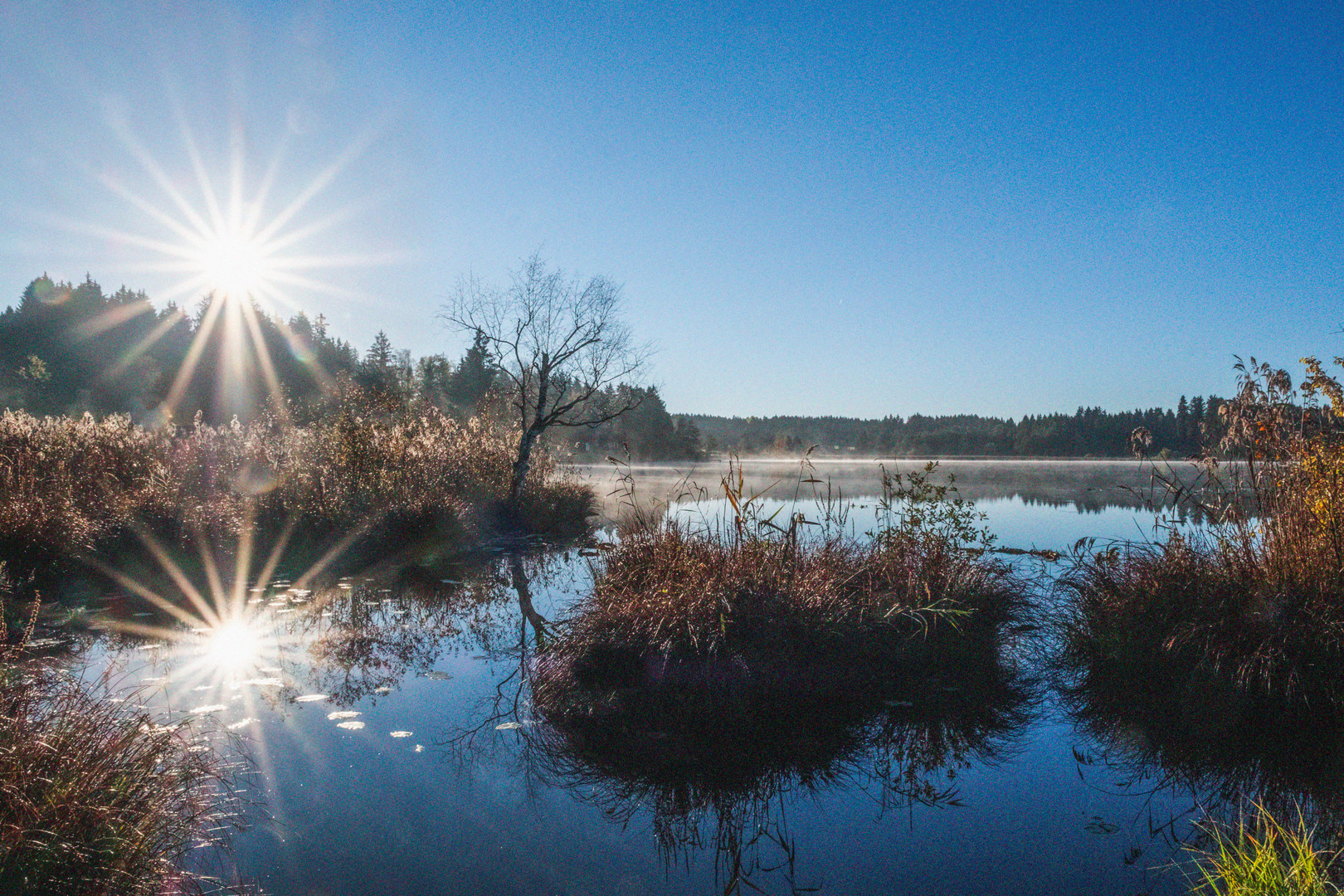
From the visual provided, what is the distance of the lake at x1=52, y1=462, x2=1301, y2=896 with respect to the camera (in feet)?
10.4

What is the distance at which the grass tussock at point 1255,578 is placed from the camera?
4500 mm

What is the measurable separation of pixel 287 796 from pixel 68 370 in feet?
188

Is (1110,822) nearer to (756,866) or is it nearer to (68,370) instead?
(756,866)

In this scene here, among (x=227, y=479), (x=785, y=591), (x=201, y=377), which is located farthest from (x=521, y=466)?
(x=201, y=377)

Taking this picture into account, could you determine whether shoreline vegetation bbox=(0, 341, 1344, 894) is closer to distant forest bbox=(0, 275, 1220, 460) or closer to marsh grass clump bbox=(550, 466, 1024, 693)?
marsh grass clump bbox=(550, 466, 1024, 693)

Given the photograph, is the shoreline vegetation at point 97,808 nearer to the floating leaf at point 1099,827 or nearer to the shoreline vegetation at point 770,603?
the shoreline vegetation at point 770,603

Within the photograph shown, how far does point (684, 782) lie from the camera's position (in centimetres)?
390

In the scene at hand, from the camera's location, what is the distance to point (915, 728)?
4.68 m

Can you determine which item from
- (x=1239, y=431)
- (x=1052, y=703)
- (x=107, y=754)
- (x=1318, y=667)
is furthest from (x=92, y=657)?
(x=1239, y=431)

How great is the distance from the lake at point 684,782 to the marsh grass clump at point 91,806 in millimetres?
336

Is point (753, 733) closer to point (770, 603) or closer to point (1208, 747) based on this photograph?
point (770, 603)

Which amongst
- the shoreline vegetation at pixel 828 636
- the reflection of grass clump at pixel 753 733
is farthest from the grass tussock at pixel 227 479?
the reflection of grass clump at pixel 753 733

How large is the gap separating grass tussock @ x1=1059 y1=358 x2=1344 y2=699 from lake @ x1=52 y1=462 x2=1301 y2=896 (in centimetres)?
50

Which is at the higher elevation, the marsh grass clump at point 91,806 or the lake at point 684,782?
the marsh grass clump at point 91,806
